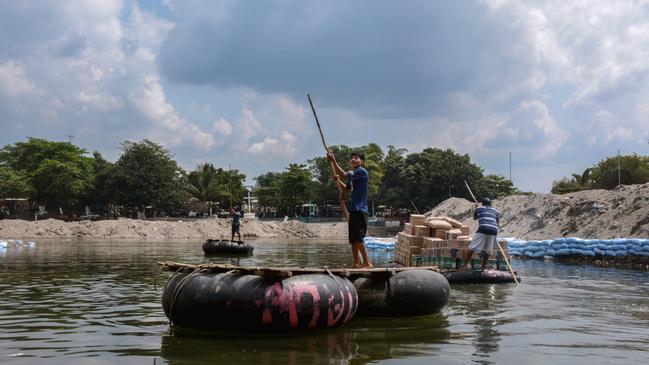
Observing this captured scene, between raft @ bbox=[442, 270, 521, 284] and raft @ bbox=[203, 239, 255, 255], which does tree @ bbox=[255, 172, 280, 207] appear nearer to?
raft @ bbox=[203, 239, 255, 255]

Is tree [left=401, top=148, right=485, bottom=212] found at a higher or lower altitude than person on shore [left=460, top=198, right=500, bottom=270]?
higher

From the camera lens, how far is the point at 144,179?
221 feet

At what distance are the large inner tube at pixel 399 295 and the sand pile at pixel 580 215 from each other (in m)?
18.1

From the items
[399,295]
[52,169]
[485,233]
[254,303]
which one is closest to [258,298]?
[254,303]

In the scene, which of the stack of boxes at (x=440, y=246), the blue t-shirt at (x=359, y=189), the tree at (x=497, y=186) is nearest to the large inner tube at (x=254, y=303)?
the blue t-shirt at (x=359, y=189)

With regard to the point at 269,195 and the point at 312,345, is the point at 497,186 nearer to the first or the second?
the point at 269,195

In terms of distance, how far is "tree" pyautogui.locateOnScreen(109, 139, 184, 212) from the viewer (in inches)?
2648

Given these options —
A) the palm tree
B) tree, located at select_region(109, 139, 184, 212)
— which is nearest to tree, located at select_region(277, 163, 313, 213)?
the palm tree

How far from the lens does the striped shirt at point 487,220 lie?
14.2 m

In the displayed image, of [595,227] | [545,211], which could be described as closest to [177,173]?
[545,211]

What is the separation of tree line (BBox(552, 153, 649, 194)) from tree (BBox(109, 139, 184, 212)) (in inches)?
1697

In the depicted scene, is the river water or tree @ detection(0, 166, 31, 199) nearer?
the river water

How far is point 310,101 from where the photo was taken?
12.2 meters

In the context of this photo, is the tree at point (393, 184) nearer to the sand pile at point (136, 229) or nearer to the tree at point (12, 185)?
the sand pile at point (136, 229)
